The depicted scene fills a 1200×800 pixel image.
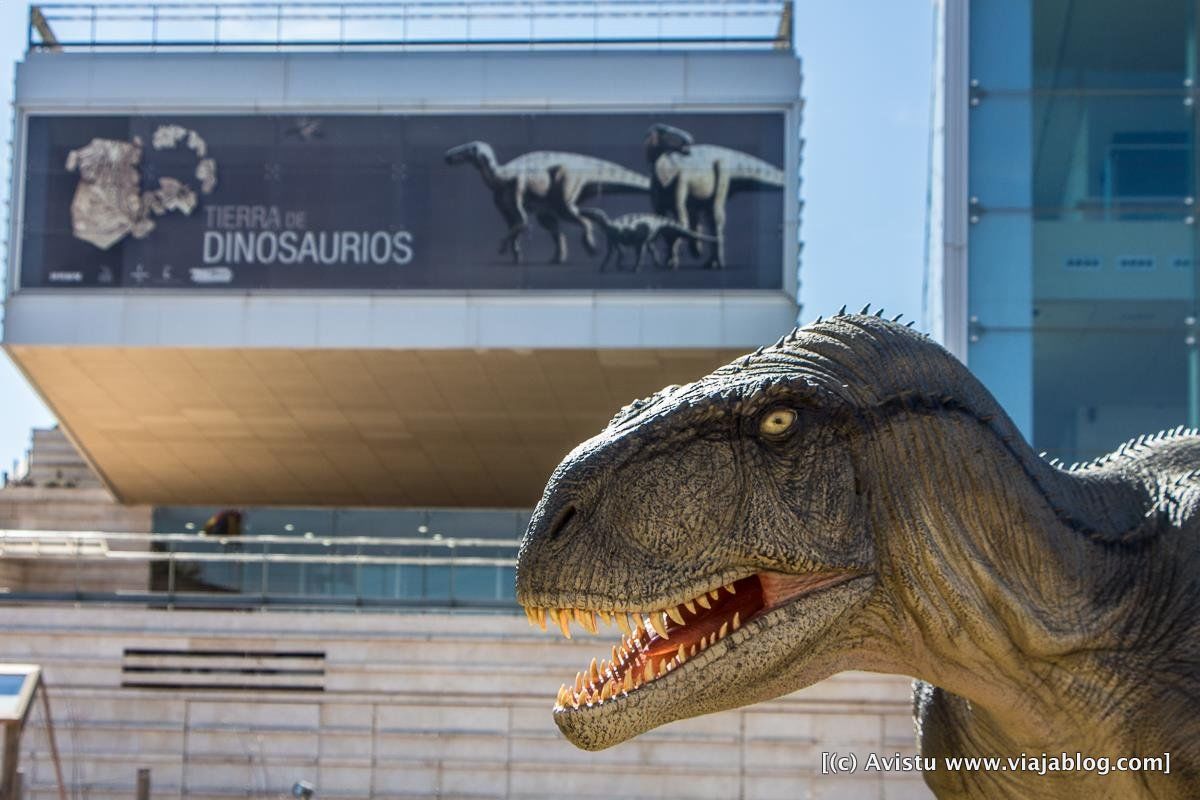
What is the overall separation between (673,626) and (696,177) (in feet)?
63.5

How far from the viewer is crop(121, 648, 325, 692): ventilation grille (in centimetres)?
1549

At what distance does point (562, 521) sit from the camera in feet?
13.1

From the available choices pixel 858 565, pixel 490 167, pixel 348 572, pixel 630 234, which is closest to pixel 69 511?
pixel 490 167

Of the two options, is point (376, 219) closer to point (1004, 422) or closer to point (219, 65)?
point (219, 65)

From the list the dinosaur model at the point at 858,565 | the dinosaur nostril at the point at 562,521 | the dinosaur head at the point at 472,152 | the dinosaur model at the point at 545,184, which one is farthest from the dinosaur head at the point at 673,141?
the dinosaur nostril at the point at 562,521

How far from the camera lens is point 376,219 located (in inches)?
923

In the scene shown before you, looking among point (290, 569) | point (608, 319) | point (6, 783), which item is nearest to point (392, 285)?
point (608, 319)

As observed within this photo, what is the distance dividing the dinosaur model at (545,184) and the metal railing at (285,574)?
7159 mm

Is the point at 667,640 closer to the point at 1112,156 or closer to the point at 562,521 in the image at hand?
the point at 562,521

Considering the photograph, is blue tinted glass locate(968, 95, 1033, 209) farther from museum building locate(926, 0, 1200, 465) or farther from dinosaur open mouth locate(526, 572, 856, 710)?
dinosaur open mouth locate(526, 572, 856, 710)

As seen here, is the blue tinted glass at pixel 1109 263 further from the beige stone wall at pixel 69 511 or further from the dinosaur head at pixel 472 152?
the beige stone wall at pixel 69 511

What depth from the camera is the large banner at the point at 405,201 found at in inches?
907

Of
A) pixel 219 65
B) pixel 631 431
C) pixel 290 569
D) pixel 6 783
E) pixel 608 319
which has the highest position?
pixel 219 65

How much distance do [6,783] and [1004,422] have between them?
30.2 ft
